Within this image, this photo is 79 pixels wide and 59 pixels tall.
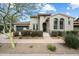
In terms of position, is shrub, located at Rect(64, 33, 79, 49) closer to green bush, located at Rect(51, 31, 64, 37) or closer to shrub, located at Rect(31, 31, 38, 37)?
green bush, located at Rect(51, 31, 64, 37)

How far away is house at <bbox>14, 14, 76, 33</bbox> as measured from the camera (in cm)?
621

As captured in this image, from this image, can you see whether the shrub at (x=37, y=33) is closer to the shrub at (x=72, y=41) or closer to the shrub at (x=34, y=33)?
the shrub at (x=34, y=33)

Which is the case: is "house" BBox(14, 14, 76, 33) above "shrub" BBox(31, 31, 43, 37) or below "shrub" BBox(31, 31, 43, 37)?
above

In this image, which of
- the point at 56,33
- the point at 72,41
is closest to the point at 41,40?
the point at 56,33

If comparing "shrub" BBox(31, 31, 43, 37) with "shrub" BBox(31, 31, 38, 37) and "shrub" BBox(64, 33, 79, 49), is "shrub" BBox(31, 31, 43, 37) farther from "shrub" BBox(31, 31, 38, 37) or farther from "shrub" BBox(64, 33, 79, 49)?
"shrub" BBox(64, 33, 79, 49)

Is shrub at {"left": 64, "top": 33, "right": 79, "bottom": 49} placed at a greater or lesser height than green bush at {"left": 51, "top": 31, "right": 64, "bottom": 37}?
lesser

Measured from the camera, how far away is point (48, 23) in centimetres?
621

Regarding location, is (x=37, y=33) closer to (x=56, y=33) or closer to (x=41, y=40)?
(x=41, y=40)

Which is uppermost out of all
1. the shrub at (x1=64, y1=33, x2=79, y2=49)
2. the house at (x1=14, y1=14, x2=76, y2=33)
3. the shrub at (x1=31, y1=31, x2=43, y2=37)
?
the house at (x1=14, y1=14, x2=76, y2=33)

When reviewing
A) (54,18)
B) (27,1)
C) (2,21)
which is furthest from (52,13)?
(2,21)

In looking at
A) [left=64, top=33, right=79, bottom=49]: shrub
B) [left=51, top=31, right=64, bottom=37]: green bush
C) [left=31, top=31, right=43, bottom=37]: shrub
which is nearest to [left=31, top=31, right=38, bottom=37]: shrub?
[left=31, top=31, right=43, bottom=37]: shrub

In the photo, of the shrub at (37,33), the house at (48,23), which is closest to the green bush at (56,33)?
the house at (48,23)

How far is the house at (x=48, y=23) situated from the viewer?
6207mm

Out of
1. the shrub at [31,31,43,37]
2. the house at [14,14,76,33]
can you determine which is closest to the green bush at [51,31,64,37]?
the house at [14,14,76,33]
